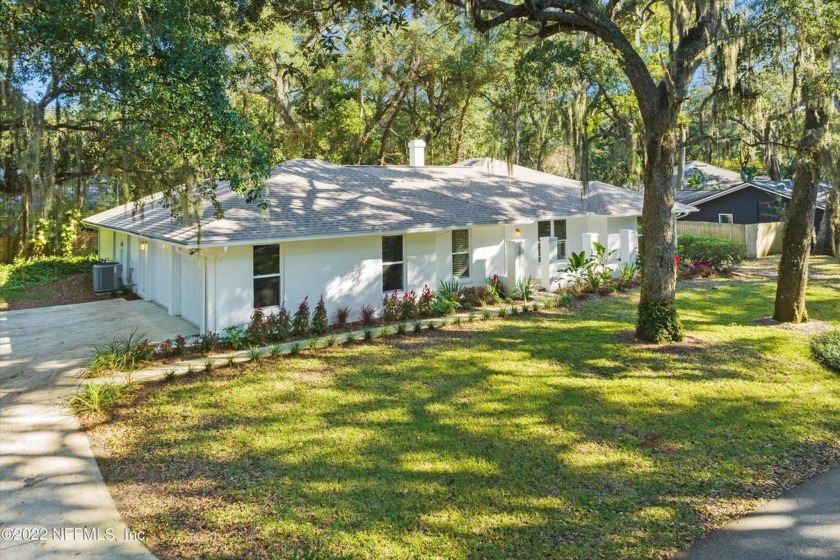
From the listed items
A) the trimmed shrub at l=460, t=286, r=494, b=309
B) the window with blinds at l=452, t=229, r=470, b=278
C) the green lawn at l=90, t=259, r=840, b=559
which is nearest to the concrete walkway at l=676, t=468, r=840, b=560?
the green lawn at l=90, t=259, r=840, b=559

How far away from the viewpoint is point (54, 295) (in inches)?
620

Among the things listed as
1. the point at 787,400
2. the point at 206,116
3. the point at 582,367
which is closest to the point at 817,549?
the point at 787,400

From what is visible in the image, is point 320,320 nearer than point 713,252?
Yes

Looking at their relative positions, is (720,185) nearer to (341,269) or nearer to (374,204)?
(374,204)

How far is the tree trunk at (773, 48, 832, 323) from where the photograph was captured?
10.3 meters

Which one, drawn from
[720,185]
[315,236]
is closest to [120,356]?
[315,236]

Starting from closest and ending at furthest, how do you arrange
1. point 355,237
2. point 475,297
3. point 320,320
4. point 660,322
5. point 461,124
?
point 660,322 < point 320,320 < point 355,237 < point 475,297 < point 461,124

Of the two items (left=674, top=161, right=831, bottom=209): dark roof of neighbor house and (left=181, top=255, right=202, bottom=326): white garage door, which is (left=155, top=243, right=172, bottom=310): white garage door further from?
(left=674, top=161, right=831, bottom=209): dark roof of neighbor house

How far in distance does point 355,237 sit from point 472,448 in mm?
7152

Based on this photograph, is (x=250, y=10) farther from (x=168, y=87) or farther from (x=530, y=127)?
(x=530, y=127)

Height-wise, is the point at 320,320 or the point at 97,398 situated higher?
the point at 320,320

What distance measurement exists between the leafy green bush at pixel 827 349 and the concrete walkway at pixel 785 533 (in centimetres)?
446

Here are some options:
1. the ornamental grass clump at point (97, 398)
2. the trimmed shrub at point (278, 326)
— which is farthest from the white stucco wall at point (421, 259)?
the ornamental grass clump at point (97, 398)

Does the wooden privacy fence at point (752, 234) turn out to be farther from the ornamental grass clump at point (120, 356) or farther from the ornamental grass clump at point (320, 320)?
the ornamental grass clump at point (120, 356)
